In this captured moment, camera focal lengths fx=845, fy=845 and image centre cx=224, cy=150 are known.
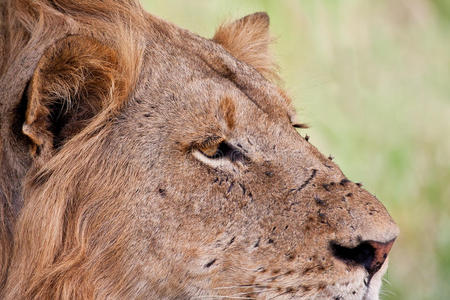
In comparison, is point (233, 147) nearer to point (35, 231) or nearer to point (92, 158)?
point (92, 158)

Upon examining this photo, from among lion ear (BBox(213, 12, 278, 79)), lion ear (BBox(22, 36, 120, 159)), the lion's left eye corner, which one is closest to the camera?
lion ear (BBox(22, 36, 120, 159))

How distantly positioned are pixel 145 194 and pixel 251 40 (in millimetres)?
1511

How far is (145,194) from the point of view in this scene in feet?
10.7

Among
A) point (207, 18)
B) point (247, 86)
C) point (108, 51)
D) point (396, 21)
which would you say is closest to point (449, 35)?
point (396, 21)

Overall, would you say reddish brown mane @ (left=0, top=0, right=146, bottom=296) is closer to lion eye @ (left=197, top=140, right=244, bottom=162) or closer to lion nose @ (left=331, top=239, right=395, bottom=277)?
lion eye @ (left=197, top=140, right=244, bottom=162)

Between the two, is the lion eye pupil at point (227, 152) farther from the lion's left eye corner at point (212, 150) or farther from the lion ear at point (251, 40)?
the lion ear at point (251, 40)

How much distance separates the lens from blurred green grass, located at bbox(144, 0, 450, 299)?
273 inches

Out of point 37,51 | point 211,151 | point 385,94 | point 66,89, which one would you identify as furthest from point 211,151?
point 385,94

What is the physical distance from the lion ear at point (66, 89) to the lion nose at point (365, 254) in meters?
1.08

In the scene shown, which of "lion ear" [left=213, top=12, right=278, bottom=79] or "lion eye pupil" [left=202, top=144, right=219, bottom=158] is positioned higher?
"lion ear" [left=213, top=12, right=278, bottom=79]

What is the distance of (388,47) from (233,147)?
213 inches

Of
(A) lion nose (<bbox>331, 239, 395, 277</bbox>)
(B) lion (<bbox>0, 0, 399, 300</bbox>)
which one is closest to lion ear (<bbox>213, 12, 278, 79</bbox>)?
(B) lion (<bbox>0, 0, 399, 300</bbox>)


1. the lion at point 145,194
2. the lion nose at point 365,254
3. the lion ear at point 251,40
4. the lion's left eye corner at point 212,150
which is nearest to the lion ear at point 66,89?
the lion at point 145,194

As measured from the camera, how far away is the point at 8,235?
3.23m
